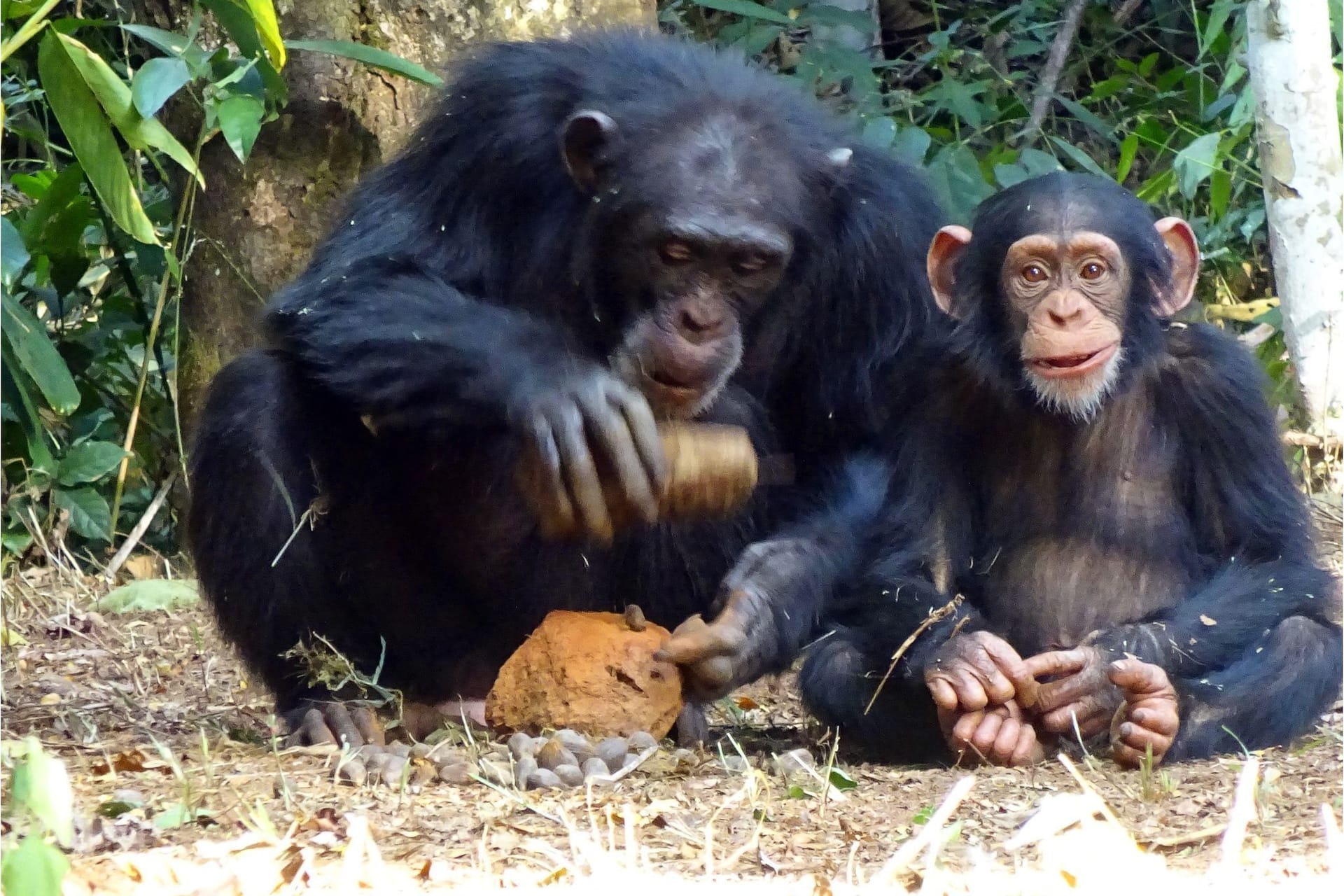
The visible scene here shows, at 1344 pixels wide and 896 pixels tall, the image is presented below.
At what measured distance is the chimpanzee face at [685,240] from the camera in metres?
3.84

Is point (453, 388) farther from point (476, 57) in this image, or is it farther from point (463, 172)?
point (476, 57)

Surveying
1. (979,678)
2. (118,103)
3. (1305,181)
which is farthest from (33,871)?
(1305,181)

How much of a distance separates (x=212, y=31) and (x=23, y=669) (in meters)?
2.04

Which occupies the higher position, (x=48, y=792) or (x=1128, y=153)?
(x=1128, y=153)

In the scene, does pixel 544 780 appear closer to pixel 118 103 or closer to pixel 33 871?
pixel 33 871

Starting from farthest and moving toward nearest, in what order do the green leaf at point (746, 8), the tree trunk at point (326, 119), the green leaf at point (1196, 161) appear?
the green leaf at point (746, 8), the green leaf at point (1196, 161), the tree trunk at point (326, 119)

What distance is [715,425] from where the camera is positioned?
12.1 feet

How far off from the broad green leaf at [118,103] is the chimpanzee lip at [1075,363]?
2099 mm

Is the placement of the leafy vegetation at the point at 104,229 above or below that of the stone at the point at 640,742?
above

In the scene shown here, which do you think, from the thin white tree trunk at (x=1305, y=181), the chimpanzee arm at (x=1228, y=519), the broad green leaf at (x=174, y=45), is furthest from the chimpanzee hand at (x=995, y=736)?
the broad green leaf at (x=174, y=45)

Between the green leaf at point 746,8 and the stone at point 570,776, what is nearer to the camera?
the stone at point 570,776

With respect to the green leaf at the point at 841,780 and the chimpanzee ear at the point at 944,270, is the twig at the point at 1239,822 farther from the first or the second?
the chimpanzee ear at the point at 944,270

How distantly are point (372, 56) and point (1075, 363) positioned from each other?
215 cm

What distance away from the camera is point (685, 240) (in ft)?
12.7
